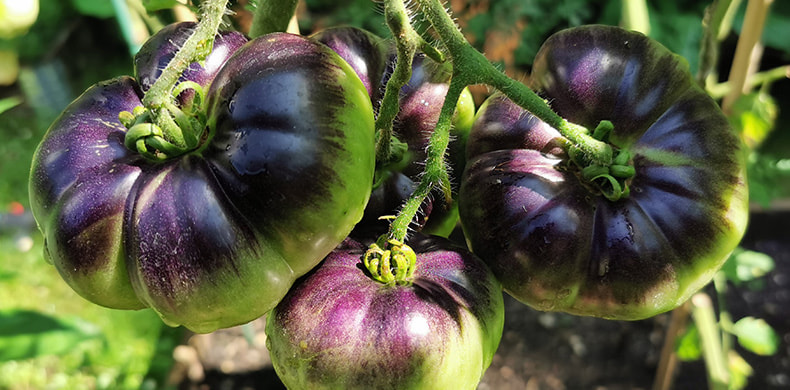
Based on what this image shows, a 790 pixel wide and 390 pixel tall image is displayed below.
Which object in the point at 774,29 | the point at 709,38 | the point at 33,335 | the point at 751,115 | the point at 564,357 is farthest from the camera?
the point at 774,29

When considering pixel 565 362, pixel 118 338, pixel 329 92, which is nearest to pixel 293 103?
pixel 329 92

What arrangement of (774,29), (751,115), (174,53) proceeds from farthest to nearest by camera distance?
(774,29) < (751,115) < (174,53)

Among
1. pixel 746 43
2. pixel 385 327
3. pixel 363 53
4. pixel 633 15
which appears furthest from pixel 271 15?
pixel 746 43

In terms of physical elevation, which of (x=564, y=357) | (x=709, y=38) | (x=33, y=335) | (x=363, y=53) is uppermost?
(x=363, y=53)

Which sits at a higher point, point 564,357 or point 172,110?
point 172,110

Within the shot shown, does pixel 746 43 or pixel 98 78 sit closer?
pixel 746 43

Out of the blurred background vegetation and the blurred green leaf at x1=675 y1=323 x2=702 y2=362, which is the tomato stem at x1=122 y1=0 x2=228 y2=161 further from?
the blurred green leaf at x1=675 y1=323 x2=702 y2=362

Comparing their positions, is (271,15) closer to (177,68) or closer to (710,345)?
(177,68)

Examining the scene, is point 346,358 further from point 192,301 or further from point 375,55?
point 375,55

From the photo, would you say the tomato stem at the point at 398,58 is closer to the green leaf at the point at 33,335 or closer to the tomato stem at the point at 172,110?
the tomato stem at the point at 172,110
